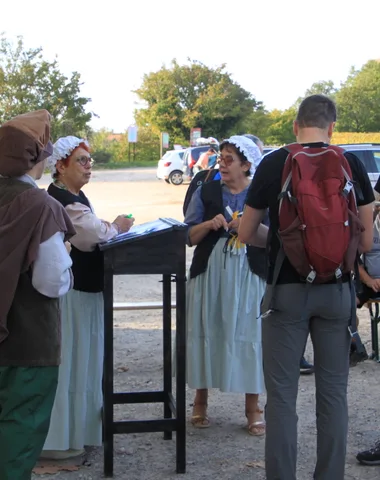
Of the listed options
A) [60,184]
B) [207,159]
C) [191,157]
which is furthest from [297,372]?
[191,157]

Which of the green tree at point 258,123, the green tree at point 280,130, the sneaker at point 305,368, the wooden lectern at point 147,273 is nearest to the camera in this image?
the wooden lectern at point 147,273

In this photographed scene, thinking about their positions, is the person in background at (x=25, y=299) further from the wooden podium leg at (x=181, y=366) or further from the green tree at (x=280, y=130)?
the green tree at (x=280, y=130)

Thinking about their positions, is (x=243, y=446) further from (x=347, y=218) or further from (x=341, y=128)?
(x=341, y=128)

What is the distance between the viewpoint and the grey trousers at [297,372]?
3180 mm

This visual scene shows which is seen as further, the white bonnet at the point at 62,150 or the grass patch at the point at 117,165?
the grass patch at the point at 117,165

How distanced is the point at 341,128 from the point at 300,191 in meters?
63.9

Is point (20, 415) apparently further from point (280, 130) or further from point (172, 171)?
point (280, 130)

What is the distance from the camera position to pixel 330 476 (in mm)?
3248

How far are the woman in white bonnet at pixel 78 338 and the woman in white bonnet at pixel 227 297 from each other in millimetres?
620

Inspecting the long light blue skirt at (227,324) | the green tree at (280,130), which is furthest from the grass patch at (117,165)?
the long light blue skirt at (227,324)

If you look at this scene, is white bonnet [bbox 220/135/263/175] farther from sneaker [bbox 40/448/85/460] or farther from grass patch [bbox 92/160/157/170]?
grass patch [bbox 92/160/157/170]

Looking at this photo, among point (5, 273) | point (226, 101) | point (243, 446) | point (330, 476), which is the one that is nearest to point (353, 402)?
point (243, 446)

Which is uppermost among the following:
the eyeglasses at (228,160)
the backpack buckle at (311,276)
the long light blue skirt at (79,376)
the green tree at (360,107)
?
the green tree at (360,107)

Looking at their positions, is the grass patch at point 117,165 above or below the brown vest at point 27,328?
above
